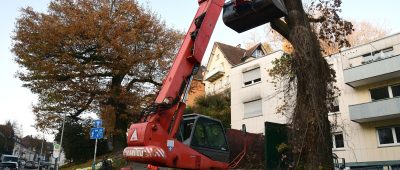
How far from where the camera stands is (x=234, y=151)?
11664mm

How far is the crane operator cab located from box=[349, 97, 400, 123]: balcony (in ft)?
59.1

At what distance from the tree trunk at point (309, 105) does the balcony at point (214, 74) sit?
3405 centimetres

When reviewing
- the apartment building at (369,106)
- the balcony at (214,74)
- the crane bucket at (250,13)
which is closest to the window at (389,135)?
the apartment building at (369,106)

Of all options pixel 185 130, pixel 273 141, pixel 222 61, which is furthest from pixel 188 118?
pixel 222 61

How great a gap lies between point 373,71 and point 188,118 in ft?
65.9

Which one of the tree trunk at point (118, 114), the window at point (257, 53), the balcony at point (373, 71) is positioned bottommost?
the tree trunk at point (118, 114)

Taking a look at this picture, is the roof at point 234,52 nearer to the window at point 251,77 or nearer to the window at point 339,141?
the window at point 251,77

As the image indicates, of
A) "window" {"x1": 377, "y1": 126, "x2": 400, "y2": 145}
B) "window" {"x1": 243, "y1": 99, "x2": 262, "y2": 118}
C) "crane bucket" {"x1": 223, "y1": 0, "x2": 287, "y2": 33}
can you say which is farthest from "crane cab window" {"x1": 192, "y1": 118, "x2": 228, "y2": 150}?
"window" {"x1": 243, "y1": 99, "x2": 262, "y2": 118}

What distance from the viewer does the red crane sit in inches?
291

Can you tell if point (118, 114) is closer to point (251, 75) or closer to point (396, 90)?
point (251, 75)

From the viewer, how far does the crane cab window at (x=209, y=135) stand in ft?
28.2

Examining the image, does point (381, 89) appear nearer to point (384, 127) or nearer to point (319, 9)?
point (384, 127)

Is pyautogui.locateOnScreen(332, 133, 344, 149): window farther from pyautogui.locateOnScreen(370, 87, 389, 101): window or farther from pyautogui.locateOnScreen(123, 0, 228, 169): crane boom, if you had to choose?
pyautogui.locateOnScreen(123, 0, 228, 169): crane boom

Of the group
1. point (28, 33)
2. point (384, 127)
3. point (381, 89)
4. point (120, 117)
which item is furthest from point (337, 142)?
point (28, 33)
